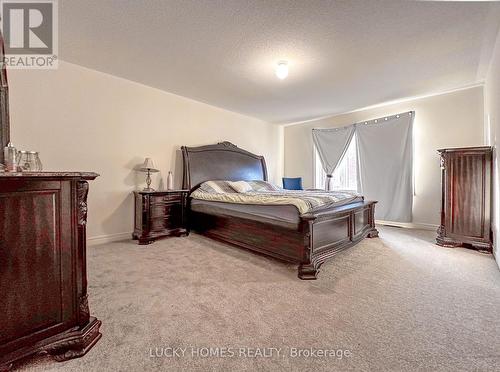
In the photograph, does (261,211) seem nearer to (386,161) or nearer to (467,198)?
(467,198)

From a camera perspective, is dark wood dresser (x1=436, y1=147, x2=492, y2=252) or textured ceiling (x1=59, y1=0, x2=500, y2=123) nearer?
textured ceiling (x1=59, y1=0, x2=500, y2=123)

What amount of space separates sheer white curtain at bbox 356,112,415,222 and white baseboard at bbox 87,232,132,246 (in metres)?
4.67

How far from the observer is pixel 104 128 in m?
3.32

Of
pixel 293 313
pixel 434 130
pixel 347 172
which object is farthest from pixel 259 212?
pixel 434 130

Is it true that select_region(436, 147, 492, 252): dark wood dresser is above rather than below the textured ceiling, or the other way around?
below

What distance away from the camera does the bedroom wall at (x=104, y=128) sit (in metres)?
2.78

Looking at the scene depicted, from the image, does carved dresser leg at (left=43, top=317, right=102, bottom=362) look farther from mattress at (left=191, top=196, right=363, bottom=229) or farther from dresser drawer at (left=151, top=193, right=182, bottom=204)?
dresser drawer at (left=151, top=193, right=182, bottom=204)

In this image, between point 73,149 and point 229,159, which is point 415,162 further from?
point 73,149

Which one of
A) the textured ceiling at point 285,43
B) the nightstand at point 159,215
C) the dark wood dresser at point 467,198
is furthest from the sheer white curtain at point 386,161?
the nightstand at point 159,215

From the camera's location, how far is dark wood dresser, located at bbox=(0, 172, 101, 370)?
3.35ft

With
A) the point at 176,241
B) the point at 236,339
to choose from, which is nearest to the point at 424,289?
the point at 236,339

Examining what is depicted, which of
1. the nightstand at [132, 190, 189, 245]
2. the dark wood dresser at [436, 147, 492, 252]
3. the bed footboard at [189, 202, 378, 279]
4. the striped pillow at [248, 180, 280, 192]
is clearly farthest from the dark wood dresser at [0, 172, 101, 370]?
the dark wood dresser at [436, 147, 492, 252]

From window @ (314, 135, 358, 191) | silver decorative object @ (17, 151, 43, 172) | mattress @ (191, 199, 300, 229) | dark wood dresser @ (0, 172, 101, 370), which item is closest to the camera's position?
dark wood dresser @ (0, 172, 101, 370)

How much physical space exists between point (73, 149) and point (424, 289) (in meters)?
4.28
